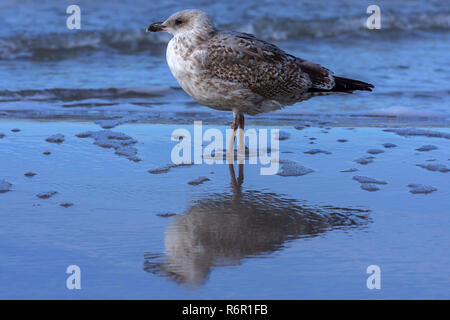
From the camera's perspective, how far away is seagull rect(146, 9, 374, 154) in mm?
6078

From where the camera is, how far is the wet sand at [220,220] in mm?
3572

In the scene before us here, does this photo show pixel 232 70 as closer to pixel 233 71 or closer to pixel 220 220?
pixel 233 71

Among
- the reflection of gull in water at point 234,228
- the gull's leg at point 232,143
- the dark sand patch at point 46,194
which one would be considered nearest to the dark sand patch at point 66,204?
the dark sand patch at point 46,194

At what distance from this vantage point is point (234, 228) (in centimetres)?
434

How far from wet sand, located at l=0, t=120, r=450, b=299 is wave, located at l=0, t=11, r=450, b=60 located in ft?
18.6

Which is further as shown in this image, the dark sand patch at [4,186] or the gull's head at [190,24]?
the gull's head at [190,24]

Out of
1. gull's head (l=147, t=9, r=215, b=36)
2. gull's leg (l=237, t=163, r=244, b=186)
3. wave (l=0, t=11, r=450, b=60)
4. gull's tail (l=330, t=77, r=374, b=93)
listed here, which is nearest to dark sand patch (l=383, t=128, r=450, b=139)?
gull's tail (l=330, t=77, r=374, b=93)

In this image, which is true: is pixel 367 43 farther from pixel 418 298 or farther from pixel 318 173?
pixel 418 298

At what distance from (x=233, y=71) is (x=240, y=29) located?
8.62 meters

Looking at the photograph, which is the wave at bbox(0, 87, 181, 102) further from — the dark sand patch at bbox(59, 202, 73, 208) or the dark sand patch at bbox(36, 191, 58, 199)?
the dark sand patch at bbox(59, 202, 73, 208)

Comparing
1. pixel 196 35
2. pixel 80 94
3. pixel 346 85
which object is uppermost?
pixel 196 35

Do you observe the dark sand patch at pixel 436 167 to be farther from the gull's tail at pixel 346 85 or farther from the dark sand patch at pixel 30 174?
the dark sand patch at pixel 30 174

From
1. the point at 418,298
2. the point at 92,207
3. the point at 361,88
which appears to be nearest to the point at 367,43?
the point at 361,88

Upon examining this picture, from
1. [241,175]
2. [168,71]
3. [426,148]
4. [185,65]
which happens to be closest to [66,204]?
[241,175]
